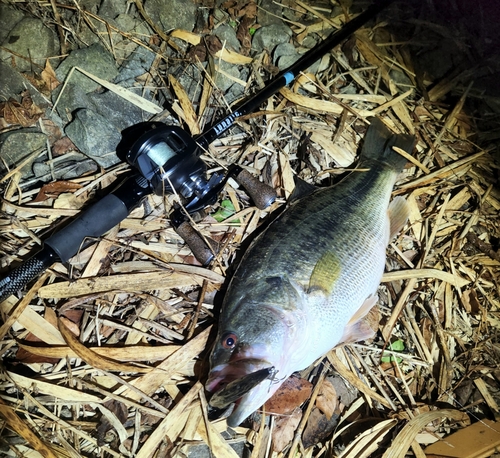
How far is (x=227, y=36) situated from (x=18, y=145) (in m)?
1.88

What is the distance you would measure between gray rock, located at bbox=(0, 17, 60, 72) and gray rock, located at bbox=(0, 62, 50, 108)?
94 mm

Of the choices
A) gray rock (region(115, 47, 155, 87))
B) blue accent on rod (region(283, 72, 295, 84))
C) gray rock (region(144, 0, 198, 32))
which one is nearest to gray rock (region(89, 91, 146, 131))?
gray rock (region(115, 47, 155, 87))

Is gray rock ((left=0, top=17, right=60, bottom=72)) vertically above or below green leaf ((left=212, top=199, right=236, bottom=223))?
above

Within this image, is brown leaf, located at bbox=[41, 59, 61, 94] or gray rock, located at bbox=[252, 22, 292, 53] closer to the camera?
brown leaf, located at bbox=[41, 59, 61, 94]

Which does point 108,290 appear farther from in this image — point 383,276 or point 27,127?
point 383,276

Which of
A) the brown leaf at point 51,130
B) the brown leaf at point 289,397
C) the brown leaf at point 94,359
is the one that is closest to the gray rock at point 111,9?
Answer: the brown leaf at point 51,130

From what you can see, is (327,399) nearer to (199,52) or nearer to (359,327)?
(359,327)

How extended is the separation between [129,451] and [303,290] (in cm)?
148

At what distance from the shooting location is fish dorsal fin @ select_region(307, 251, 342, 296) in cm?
247

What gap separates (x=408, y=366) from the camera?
310 cm

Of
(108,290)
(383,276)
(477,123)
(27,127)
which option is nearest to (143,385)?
(108,290)

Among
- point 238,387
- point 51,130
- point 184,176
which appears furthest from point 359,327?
point 51,130

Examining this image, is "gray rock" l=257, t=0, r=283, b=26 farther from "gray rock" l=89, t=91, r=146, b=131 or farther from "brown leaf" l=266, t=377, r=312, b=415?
"brown leaf" l=266, t=377, r=312, b=415

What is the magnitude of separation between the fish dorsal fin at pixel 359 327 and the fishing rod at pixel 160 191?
97 cm
